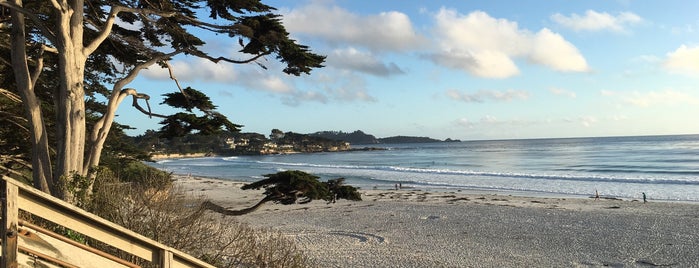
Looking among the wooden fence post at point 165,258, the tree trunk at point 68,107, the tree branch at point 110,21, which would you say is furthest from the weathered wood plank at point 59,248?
the tree branch at point 110,21

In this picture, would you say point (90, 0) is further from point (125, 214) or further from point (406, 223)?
point (406, 223)

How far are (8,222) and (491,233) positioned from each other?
12999mm

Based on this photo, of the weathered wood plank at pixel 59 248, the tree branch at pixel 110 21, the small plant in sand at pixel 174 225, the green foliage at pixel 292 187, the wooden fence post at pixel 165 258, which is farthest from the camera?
the green foliage at pixel 292 187

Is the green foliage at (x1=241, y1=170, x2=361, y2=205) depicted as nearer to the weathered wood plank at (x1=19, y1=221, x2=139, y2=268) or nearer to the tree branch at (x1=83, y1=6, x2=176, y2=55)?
the tree branch at (x1=83, y1=6, x2=176, y2=55)

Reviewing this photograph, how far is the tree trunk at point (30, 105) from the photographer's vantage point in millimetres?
6156

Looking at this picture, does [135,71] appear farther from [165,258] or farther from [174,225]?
[165,258]

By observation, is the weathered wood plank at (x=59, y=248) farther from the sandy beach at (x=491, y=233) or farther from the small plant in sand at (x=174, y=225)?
the sandy beach at (x=491, y=233)

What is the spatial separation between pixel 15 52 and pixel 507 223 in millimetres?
13520

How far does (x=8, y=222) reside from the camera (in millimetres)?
2324

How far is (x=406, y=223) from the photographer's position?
624 inches

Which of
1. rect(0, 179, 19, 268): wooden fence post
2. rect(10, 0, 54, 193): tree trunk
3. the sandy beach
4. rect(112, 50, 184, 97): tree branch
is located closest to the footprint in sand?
the sandy beach

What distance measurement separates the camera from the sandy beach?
10445mm

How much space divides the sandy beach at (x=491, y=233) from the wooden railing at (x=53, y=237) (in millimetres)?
4682

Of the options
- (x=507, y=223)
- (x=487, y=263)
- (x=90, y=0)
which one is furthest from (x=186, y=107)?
(x=507, y=223)
